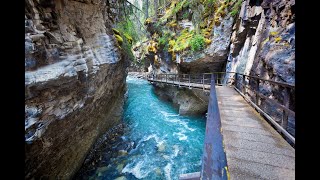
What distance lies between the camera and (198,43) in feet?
44.0

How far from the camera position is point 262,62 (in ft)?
20.4

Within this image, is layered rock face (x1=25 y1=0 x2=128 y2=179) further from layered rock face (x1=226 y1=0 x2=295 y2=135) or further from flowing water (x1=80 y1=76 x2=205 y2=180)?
layered rock face (x1=226 y1=0 x2=295 y2=135)

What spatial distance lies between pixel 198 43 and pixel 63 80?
11187 mm

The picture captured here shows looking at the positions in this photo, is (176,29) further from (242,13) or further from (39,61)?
(39,61)

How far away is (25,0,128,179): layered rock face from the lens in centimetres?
414

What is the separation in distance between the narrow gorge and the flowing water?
0.18 feet

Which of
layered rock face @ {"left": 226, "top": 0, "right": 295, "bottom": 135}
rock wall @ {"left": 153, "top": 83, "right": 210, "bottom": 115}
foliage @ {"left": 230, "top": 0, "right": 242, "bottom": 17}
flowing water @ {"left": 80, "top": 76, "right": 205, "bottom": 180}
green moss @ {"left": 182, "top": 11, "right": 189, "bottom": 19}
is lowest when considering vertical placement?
flowing water @ {"left": 80, "top": 76, "right": 205, "bottom": 180}

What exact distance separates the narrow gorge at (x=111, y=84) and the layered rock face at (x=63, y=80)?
3 cm

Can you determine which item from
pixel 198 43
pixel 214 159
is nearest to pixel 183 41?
pixel 198 43

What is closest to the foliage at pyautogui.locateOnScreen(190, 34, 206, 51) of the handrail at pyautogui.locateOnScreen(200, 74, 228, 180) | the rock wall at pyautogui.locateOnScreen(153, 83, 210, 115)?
the rock wall at pyautogui.locateOnScreen(153, 83, 210, 115)

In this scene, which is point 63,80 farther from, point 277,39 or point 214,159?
point 277,39

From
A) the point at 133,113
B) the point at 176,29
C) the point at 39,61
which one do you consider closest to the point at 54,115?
the point at 39,61

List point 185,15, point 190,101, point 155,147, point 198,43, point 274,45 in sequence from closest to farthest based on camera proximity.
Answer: point 274,45
point 155,147
point 198,43
point 190,101
point 185,15
